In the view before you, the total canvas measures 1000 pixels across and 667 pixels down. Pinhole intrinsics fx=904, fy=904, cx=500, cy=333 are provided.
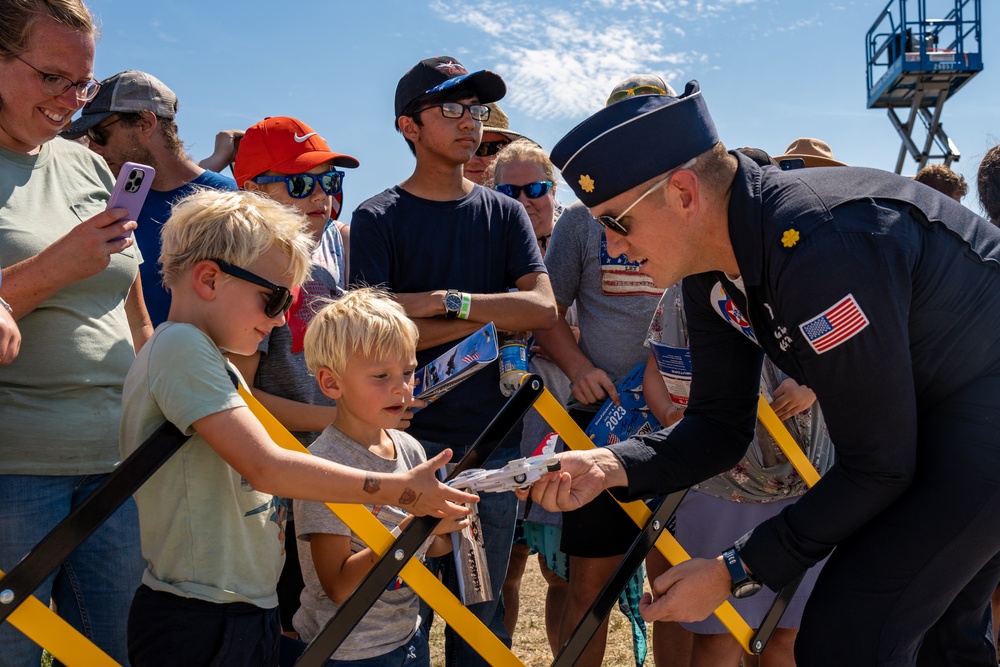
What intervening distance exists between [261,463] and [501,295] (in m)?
1.82

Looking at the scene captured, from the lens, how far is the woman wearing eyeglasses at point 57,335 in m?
2.46

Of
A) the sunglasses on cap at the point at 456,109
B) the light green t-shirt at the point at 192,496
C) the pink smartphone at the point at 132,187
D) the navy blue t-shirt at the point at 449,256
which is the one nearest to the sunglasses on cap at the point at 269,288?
the light green t-shirt at the point at 192,496

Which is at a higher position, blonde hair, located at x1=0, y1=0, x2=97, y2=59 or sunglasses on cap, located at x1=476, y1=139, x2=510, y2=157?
blonde hair, located at x1=0, y1=0, x2=97, y2=59

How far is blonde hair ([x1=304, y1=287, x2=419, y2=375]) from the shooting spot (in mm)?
2828

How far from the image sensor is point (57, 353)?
8.53 feet

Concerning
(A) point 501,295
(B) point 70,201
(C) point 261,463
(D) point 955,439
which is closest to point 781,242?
(D) point 955,439

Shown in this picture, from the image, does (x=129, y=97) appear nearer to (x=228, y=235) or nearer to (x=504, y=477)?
(x=228, y=235)

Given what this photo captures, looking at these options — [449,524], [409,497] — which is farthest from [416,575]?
[409,497]

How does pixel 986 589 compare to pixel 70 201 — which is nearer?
pixel 986 589

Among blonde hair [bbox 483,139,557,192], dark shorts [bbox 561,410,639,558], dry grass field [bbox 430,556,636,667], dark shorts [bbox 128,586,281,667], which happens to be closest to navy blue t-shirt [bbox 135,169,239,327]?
dark shorts [bbox 128,586,281,667]

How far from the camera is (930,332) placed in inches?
85.1

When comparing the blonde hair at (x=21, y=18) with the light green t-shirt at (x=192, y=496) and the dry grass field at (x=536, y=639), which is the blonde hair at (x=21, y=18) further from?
the dry grass field at (x=536, y=639)

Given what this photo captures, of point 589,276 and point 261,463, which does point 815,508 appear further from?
point 589,276

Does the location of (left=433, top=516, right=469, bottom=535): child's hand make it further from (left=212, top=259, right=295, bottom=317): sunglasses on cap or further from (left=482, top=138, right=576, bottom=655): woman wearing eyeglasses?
(left=482, top=138, right=576, bottom=655): woman wearing eyeglasses
